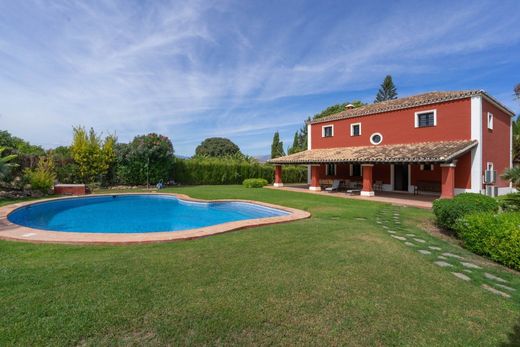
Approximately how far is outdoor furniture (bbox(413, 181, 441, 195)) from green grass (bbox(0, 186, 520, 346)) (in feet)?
49.3

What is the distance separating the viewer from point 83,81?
1508 cm

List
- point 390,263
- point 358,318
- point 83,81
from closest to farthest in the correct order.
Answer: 1. point 358,318
2. point 390,263
3. point 83,81

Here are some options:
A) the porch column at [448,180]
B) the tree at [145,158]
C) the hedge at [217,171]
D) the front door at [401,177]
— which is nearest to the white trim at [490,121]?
the front door at [401,177]

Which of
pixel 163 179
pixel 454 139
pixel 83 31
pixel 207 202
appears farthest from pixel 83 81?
pixel 454 139

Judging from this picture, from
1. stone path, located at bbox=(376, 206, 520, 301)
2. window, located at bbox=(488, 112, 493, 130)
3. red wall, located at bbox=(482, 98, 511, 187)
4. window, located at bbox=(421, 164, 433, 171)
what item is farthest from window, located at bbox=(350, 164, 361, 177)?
stone path, located at bbox=(376, 206, 520, 301)

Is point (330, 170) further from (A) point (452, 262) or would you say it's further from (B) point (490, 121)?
(A) point (452, 262)

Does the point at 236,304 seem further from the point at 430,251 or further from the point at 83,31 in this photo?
the point at 83,31

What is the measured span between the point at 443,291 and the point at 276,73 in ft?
60.3

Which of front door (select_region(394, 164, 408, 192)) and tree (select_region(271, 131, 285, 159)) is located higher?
tree (select_region(271, 131, 285, 159))

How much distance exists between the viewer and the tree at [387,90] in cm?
5562

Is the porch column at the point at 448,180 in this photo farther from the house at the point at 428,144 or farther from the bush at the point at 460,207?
the bush at the point at 460,207

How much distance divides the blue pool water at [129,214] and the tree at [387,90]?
174 ft

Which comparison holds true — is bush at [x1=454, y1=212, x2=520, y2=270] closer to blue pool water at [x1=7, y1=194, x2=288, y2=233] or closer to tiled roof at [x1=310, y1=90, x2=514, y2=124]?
blue pool water at [x1=7, y1=194, x2=288, y2=233]

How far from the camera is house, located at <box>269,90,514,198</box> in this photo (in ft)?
51.4
